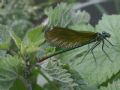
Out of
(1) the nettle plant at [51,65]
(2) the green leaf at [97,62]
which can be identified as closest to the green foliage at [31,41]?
(1) the nettle plant at [51,65]

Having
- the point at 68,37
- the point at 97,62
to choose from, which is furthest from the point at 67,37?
the point at 97,62

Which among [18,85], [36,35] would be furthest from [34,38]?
[18,85]

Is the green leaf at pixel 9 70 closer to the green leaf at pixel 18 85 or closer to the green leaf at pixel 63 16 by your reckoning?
the green leaf at pixel 18 85

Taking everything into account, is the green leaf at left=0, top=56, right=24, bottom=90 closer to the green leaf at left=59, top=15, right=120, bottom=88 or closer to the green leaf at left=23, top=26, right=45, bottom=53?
the green leaf at left=23, top=26, right=45, bottom=53

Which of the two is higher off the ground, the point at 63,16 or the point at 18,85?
the point at 63,16

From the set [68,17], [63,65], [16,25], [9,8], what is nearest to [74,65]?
[63,65]

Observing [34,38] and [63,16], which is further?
[63,16]

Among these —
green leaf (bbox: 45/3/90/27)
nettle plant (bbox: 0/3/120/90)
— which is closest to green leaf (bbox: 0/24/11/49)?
nettle plant (bbox: 0/3/120/90)

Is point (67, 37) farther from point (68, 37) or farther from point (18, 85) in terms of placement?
point (18, 85)
